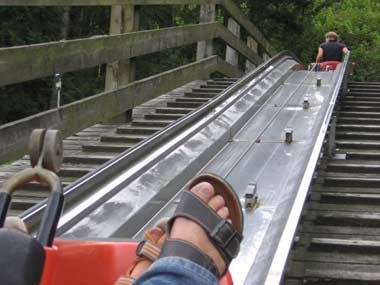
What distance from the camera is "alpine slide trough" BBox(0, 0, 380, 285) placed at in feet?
10.8

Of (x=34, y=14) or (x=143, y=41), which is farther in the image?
(x=34, y=14)

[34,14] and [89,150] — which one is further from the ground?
[34,14]

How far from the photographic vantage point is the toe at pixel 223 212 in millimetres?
1919

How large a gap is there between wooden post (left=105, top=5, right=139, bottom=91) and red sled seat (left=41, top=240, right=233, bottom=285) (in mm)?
5244

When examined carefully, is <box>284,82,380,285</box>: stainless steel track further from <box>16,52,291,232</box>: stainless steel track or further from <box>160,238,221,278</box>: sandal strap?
<box>160,238,221,278</box>: sandal strap

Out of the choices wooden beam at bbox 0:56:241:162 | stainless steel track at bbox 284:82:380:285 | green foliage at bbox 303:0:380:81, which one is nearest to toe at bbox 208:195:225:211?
stainless steel track at bbox 284:82:380:285

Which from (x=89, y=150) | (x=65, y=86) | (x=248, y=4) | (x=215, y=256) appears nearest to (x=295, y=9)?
(x=248, y=4)

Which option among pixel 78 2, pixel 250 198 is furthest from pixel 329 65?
pixel 250 198

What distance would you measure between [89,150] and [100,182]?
3.06 m

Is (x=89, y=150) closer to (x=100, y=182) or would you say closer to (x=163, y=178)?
(x=163, y=178)

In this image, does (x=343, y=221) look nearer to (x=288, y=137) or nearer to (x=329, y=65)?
(x=288, y=137)

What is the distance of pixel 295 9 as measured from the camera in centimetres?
1900

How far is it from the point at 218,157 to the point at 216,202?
304 centimetres

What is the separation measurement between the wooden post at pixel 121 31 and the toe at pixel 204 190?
18.2ft
